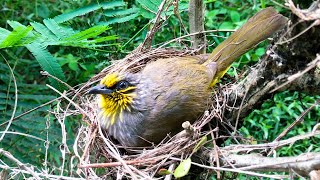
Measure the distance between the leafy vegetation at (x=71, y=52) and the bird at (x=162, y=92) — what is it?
0.24 meters

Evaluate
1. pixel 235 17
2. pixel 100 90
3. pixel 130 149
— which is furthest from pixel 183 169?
pixel 235 17

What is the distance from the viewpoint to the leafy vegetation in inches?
127

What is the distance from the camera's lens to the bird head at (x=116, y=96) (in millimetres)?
3217

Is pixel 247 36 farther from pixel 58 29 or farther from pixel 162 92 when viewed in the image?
pixel 58 29

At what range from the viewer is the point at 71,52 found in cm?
448

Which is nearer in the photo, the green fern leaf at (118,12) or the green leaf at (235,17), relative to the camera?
the green fern leaf at (118,12)

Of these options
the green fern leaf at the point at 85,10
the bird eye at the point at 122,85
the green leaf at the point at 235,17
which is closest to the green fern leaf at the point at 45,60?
the green fern leaf at the point at 85,10

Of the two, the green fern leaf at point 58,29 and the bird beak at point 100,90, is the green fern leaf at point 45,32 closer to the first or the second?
the green fern leaf at point 58,29

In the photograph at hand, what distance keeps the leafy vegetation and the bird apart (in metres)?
0.24

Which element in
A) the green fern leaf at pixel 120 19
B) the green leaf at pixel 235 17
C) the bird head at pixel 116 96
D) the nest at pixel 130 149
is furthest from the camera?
the green leaf at pixel 235 17

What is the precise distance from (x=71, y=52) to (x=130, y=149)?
5.24ft

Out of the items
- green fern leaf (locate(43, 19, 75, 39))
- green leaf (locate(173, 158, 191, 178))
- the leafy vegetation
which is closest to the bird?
the leafy vegetation

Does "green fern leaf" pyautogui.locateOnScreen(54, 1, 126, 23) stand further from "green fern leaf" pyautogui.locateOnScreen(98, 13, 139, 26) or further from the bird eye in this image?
the bird eye

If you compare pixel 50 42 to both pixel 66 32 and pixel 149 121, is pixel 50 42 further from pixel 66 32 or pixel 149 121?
pixel 149 121
